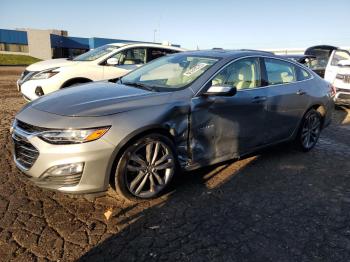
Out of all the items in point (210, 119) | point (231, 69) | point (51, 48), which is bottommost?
point (51, 48)

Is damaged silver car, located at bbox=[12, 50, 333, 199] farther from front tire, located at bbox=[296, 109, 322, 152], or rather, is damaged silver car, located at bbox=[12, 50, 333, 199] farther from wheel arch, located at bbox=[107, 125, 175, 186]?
front tire, located at bbox=[296, 109, 322, 152]

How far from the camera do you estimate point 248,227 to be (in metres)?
3.23

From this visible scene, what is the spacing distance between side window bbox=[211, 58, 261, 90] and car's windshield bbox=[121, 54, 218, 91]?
206 millimetres

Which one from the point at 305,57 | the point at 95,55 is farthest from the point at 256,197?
the point at 305,57

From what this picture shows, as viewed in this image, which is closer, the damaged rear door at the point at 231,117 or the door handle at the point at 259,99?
the damaged rear door at the point at 231,117

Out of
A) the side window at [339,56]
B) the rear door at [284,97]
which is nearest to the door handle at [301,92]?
the rear door at [284,97]

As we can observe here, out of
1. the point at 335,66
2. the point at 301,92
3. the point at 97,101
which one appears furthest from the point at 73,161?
the point at 335,66

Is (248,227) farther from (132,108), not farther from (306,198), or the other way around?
(132,108)

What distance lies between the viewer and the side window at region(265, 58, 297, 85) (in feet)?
15.7

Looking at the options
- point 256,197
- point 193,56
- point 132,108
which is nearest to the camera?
point 132,108

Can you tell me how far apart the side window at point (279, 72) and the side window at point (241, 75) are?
24 cm

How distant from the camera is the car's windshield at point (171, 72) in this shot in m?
4.05

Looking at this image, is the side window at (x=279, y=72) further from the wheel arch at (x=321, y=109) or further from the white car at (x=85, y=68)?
the white car at (x=85, y=68)

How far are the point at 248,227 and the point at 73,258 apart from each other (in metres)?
1.63
